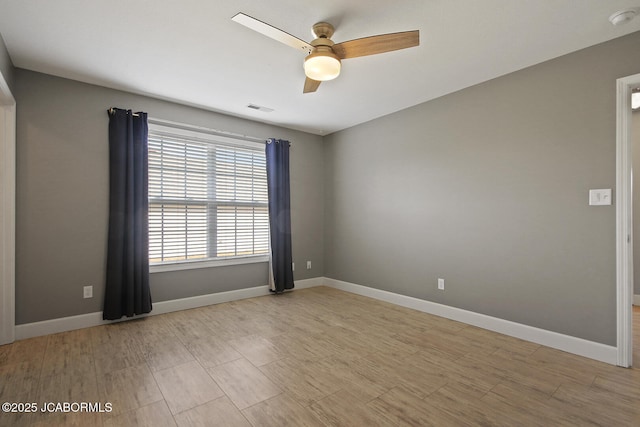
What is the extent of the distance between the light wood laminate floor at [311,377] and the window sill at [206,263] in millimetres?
659

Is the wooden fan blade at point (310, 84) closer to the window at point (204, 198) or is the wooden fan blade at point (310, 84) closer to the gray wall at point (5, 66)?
the window at point (204, 198)

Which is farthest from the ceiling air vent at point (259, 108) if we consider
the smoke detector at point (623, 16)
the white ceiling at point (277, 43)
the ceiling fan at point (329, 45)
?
the smoke detector at point (623, 16)

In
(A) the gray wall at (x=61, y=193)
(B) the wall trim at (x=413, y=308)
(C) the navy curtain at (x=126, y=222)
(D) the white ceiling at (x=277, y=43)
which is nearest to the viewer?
(D) the white ceiling at (x=277, y=43)

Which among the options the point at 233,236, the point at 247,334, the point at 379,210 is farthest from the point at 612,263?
the point at 233,236

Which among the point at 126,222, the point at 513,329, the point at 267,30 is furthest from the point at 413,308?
the point at 126,222

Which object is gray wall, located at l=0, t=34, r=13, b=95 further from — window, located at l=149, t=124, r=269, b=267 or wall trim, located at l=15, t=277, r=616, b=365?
wall trim, located at l=15, t=277, r=616, b=365

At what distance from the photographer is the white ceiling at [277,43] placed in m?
2.01

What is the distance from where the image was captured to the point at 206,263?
154 inches

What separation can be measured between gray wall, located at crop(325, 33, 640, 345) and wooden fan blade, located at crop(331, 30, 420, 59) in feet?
5.32

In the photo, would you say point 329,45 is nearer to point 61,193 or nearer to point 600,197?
point 600,197

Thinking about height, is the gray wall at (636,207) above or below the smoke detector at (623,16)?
below

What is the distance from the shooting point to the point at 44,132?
2.90 metres

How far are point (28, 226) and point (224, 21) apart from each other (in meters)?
2.70

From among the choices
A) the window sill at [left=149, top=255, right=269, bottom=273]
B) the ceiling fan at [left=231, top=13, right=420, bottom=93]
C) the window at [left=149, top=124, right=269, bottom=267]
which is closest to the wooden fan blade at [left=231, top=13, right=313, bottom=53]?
the ceiling fan at [left=231, top=13, right=420, bottom=93]
